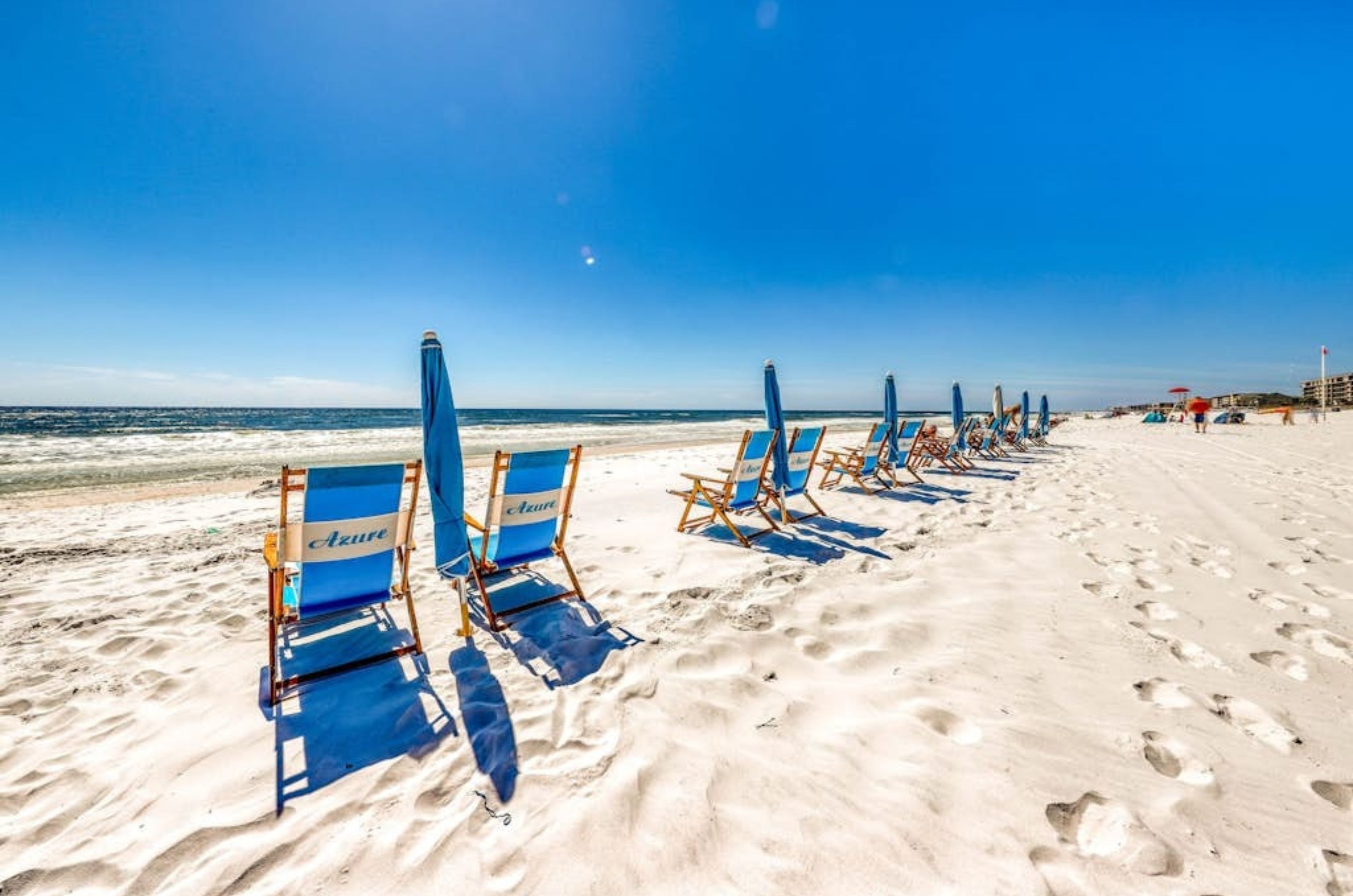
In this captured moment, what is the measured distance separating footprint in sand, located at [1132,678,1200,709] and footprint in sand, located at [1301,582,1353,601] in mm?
2051

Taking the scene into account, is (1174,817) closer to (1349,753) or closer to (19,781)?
(1349,753)

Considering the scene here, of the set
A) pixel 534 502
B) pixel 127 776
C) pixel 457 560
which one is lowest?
pixel 127 776

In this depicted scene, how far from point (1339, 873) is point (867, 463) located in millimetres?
6592

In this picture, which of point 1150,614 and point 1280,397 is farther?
point 1280,397

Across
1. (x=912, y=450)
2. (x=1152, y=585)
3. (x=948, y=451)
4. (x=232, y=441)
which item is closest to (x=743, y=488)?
(x=1152, y=585)

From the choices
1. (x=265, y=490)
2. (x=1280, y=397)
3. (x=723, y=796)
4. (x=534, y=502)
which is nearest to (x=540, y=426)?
(x=265, y=490)

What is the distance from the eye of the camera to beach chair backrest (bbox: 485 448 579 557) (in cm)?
366

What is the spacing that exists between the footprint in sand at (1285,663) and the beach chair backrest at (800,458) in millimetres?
3921

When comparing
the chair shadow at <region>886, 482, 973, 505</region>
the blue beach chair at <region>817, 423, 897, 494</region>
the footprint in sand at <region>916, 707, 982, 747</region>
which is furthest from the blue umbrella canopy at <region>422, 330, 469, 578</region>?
the chair shadow at <region>886, 482, 973, 505</region>

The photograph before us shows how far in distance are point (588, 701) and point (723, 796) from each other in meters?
0.90

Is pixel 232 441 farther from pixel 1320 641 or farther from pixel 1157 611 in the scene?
pixel 1320 641

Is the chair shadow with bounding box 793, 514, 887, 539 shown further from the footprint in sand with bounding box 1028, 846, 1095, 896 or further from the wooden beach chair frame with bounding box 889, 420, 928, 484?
the footprint in sand with bounding box 1028, 846, 1095, 896

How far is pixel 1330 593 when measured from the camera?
341cm

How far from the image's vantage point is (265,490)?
8.52 meters
